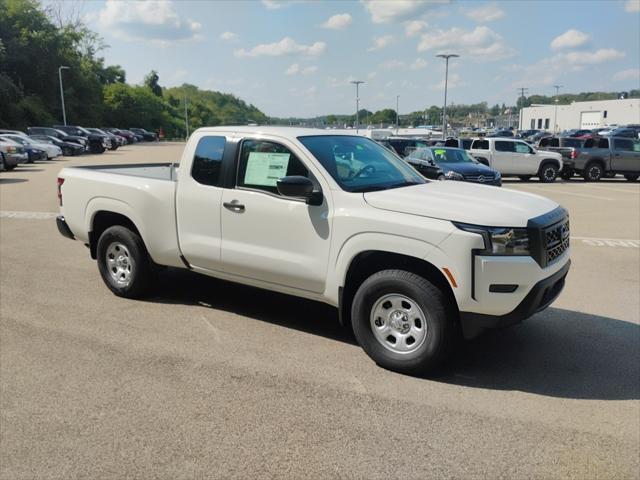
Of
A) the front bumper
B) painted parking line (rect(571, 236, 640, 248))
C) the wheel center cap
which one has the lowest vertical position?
painted parking line (rect(571, 236, 640, 248))

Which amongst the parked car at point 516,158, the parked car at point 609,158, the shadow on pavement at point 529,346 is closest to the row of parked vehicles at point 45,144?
the parked car at point 516,158

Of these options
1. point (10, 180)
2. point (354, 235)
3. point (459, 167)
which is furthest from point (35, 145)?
point (354, 235)

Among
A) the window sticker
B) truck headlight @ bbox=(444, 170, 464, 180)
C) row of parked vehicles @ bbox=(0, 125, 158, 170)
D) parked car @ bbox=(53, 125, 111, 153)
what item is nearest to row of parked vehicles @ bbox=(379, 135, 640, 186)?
truck headlight @ bbox=(444, 170, 464, 180)

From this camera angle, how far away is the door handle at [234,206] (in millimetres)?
5031

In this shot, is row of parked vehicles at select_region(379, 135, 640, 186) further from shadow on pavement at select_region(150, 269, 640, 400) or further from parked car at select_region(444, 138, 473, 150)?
shadow on pavement at select_region(150, 269, 640, 400)

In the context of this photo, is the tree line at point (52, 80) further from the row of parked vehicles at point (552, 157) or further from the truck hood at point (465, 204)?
the truck hood at point (465, 204)

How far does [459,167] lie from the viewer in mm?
17406

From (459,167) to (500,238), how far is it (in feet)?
46.0

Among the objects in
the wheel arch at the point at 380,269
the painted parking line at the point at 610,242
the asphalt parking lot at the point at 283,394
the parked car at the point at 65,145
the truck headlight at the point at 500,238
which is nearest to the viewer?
the asphalt parking lot at the point at 283,394

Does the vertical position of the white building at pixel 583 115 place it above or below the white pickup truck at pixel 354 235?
above

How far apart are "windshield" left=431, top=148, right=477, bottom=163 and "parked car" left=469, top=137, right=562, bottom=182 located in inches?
188

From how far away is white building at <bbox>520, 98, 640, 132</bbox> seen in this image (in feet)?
309

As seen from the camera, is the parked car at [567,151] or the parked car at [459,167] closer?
the parked car at [459,167]

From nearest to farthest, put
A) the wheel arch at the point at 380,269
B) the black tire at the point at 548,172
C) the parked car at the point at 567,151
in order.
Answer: the wheel arch at the point at 380,269
the black tire at the point at 548,172
the parked car at the point at 567,151
